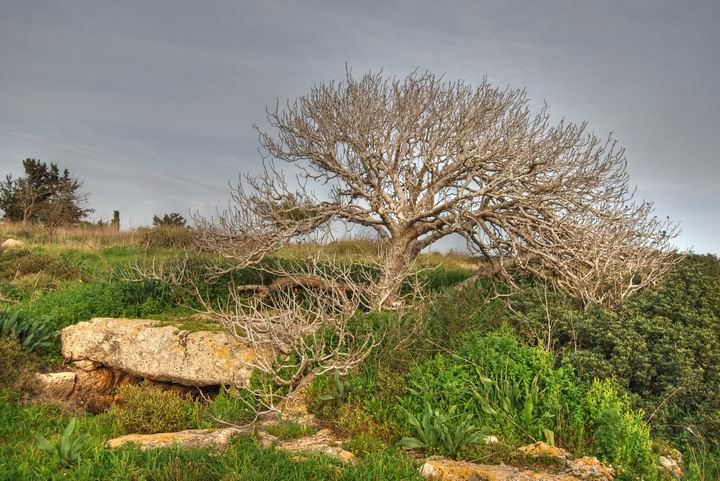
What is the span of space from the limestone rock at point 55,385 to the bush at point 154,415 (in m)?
1.80

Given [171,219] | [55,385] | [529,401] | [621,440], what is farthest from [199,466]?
[171,219]

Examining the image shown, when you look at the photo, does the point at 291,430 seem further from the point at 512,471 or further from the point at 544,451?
the point at 544,451

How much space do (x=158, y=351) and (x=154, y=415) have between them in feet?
6.64

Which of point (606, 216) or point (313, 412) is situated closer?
point (313, 412)

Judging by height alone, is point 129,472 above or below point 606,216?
below

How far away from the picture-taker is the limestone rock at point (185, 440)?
5.69 meters

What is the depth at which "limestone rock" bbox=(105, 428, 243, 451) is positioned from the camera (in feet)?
18.7

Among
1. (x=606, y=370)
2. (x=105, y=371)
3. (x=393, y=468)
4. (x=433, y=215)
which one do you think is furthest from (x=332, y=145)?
(x=393, y=468)

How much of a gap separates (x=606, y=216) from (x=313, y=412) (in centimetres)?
772

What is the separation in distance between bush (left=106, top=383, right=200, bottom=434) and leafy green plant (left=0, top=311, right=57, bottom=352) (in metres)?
2.66

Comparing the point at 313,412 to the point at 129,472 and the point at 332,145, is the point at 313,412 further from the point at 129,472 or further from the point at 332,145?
the point at 332,145

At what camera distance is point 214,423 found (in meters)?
7.04

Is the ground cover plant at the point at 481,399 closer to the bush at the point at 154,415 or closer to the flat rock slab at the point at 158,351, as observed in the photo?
the bush at the point at 154,415

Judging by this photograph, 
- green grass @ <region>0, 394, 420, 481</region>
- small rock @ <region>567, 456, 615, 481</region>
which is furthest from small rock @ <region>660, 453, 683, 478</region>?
green grass @ <region>0, 394, 420, 481</region>
